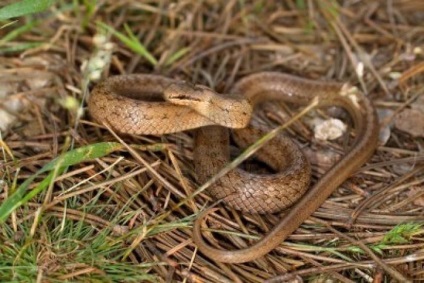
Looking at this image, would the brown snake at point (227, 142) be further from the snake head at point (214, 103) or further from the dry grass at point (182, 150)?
the dry grass at point (182, 150)

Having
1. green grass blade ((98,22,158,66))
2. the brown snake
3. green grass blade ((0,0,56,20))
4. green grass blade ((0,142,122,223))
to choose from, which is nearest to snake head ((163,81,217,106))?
the brown snake

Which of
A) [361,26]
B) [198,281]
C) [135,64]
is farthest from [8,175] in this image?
[361,26]

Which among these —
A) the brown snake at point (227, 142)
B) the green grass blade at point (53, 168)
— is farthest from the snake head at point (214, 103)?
the green grass blade at point (53, 168)

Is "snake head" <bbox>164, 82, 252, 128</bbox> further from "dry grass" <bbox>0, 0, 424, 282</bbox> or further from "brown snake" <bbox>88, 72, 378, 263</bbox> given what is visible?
"dry grass" <bbox>0, 0, 424, 282</bbox>

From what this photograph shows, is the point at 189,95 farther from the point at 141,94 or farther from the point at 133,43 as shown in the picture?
the point at 133,43

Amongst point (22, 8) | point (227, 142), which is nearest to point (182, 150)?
point (227, 142)
